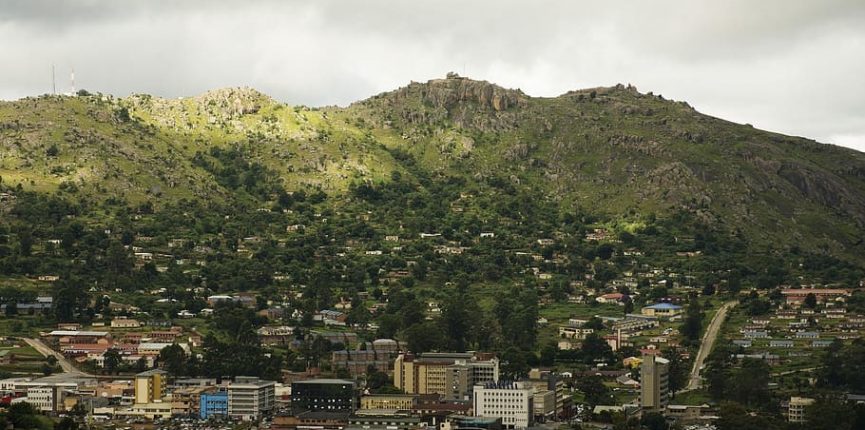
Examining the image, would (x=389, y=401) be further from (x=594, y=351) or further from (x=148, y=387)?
(x=594, y=351)

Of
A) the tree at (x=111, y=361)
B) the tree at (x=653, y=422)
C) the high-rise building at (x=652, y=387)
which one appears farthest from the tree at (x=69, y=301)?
the tree at (x=653, y=422)

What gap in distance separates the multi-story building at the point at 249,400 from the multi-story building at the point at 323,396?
2412mm

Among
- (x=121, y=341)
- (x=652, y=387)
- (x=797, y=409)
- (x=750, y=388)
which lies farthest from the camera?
(x=121, y=341)

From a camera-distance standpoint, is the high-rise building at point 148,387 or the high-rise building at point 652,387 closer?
the high-rise building at point 652,387

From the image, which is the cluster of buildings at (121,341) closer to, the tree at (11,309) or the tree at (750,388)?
the tree at (11,309)

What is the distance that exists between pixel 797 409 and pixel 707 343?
33470 mm

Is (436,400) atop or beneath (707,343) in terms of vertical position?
beneath

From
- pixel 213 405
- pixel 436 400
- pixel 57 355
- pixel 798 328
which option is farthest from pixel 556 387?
pixel 57 355

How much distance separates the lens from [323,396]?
127 m

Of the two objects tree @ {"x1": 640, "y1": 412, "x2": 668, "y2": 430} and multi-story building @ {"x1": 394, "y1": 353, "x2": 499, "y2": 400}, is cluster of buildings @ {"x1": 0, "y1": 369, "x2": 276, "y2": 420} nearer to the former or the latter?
multi-story building @ {"x1": 394, "y1": 353, "x2": 499, "y2": 400}

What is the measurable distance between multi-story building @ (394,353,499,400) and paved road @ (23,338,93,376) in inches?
1061

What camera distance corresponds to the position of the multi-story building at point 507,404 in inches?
4781

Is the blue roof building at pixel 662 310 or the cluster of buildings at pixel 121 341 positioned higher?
the blue roof building at pixel 662 310

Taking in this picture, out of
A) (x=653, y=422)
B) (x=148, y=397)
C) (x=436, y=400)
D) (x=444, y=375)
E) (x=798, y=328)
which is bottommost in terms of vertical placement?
(x=653, y=422)
